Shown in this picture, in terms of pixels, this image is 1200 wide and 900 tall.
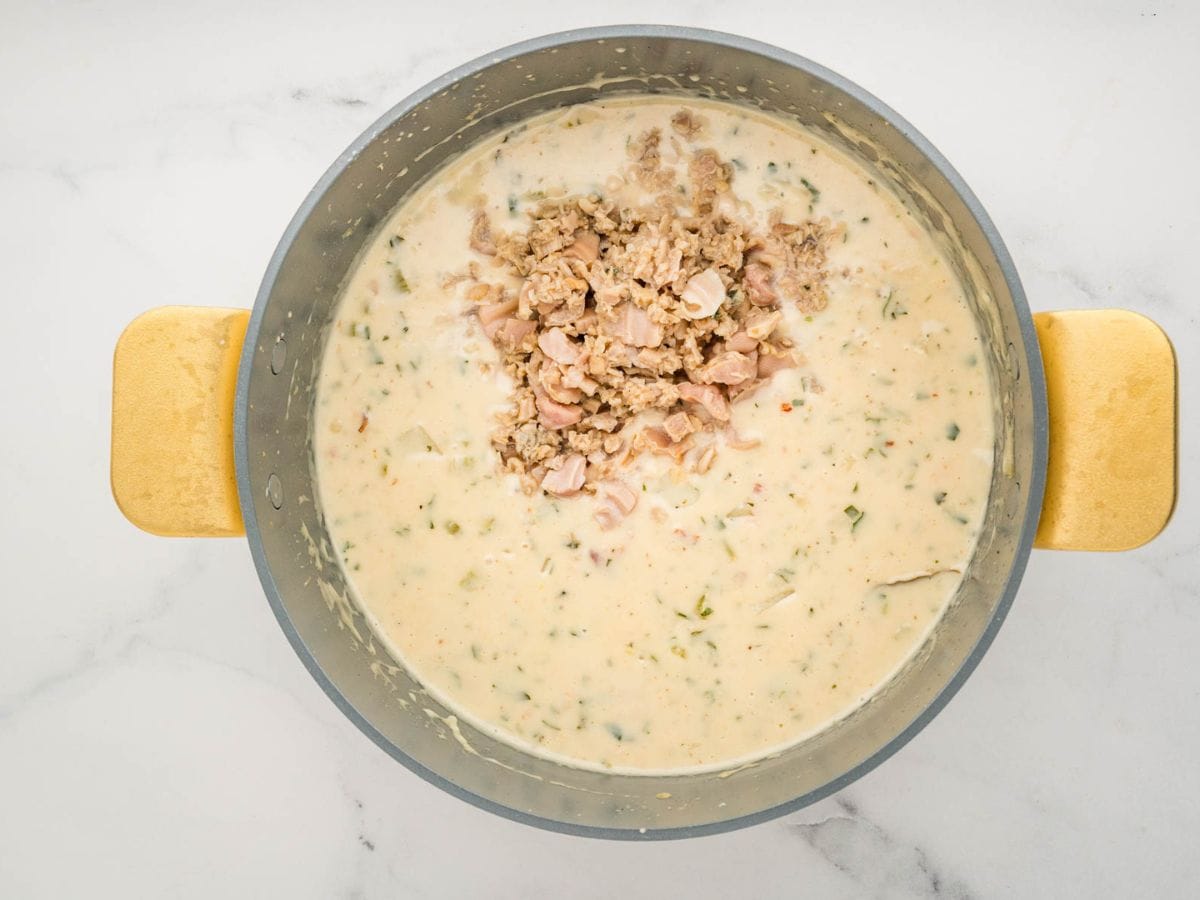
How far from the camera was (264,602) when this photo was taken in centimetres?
163

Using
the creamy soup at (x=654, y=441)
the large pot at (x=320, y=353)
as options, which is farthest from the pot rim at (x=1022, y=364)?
the creamy soup at (x=654, y=441)

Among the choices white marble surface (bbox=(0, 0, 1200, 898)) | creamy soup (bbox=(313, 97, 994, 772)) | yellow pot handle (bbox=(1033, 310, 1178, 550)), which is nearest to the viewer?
yellow pot handle (bbox=(1033, 310, 1178, 550))

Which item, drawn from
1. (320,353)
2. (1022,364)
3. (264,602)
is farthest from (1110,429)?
(264,602)

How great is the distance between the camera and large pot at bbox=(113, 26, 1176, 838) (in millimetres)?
1229

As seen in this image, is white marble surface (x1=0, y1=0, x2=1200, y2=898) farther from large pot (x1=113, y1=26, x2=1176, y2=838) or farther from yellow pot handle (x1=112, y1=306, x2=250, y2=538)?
yellow pot handle (x1=112, y1=306, x2=250, y2=538)

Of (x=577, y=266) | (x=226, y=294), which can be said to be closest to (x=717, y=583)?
(x=577, y=266)

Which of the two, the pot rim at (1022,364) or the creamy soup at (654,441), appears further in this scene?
the creamy soup at (654,441)

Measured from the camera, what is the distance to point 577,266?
1.47 metres

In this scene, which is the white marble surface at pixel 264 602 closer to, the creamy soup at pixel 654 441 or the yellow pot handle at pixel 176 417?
the creamy soup at pixel 654 441

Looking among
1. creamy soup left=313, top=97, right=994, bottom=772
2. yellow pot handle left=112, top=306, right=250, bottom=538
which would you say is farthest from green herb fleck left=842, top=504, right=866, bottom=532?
yellow pot handle left=112, top=306, right=250, bottom=538

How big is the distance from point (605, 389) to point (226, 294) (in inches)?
23.7

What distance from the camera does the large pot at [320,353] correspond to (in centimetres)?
123

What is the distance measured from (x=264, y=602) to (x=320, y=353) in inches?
15.5

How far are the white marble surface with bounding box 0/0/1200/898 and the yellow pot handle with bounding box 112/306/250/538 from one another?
313 mm
